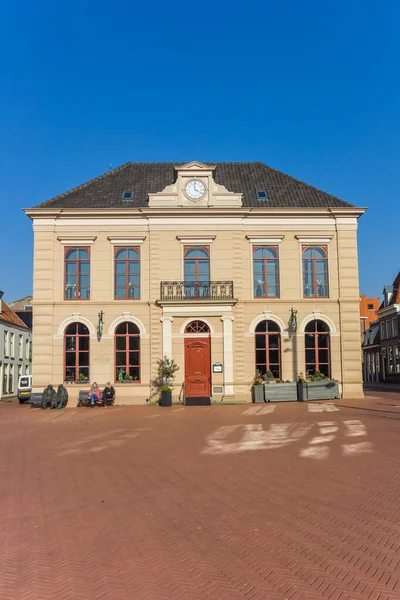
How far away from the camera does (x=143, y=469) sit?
10969 mm

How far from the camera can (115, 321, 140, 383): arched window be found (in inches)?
1062

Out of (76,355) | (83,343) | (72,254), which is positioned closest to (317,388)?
(83,343)

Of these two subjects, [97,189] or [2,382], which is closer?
[97,189]

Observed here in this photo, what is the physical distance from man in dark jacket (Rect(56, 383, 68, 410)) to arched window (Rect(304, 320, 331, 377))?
38.0ft

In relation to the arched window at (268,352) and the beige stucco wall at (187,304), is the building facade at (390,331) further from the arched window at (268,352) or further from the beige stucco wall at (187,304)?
the arched window at (268,352)

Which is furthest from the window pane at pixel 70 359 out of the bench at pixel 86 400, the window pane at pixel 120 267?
the window pane at pixel 120 267

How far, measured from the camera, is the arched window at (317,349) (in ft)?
90.6

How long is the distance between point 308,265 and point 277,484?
64.9 ft

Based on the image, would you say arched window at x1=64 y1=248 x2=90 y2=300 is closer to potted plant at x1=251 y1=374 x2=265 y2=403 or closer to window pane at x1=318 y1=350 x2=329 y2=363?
potted plant at x1=251 y1=374 x2=265 y2=403

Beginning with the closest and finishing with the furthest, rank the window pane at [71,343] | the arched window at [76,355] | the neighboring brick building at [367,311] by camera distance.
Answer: the arched window at [76,355], the window pane at [71,343], the neighboring brick building at [367,311]

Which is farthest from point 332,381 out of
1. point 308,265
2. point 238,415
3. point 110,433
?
point 110,433

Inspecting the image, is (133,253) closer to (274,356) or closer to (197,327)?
(197,327)

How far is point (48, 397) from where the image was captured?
2534 cm

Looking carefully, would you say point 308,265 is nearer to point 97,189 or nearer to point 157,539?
point 97,189
